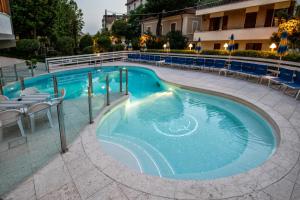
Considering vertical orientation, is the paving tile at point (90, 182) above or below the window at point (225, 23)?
below

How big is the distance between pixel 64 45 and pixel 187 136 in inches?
746

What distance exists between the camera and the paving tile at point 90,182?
8.81 feet

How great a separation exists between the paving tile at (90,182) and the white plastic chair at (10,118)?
221cm

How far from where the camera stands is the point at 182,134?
215 inches

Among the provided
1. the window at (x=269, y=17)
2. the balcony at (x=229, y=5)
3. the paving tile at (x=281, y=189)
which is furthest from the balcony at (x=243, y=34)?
the paving tile at (x=281, y=189)

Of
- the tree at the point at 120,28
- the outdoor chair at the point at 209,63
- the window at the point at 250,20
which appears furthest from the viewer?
the tree at the point at 120,28

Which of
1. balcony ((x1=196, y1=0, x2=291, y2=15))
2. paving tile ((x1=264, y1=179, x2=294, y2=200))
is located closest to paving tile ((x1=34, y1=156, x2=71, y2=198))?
paving tile ((x1=264, y1=179, x2=294, y2=200))

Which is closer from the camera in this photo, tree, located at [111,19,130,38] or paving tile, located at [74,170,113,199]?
paving tile, located at [74,170,113,199]

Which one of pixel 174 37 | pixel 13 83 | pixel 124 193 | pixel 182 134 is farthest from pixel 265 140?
pixel 174 37

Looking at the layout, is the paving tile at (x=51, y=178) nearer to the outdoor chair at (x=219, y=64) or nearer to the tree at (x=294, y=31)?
the outdoor chair at (x=219, y=64)

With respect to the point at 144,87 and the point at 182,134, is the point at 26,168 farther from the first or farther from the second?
the point at 144,87

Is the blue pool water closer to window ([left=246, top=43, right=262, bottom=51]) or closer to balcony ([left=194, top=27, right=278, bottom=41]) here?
balcony ([left=194, top=27, right=278, bottom=41])

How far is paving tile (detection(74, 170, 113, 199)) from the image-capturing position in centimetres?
268

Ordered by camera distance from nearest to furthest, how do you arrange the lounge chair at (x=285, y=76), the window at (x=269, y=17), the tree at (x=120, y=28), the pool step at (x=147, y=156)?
the pool step at (x=147, y=156) → the lounge chair at (x=285, y=76) → the window at (x=269, y=17) → the tree at (x=120, y=28)
